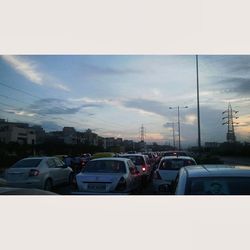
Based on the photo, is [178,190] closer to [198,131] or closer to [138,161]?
[138,161]

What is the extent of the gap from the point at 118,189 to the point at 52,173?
5.56 meters

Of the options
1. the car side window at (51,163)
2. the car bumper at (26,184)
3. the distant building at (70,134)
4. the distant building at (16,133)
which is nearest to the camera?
the car bumper at (26,184)

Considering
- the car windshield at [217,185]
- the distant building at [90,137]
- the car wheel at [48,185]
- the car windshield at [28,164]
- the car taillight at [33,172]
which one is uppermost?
the distant building at [90,137]

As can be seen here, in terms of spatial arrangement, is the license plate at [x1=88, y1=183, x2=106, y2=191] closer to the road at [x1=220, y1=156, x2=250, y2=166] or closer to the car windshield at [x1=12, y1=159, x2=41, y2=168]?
the car windshield at [x1=12, y1=159, x2=41, y2=168]

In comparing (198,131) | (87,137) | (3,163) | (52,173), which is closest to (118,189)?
(52,173)

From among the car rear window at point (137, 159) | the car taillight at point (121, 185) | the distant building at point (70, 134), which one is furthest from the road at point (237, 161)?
the distant building at point (70, 134)

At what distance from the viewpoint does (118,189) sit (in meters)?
12.7

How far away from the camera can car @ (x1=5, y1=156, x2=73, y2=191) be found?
1661 cm

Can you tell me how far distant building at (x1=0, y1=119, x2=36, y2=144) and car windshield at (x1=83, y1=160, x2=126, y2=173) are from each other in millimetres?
90510

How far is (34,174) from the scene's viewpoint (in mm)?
16625

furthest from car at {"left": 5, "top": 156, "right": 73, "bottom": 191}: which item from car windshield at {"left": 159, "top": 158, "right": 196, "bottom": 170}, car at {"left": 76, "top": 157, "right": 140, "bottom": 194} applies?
car windshield at {"left": 159, "top": 158, "right": 196, "bottom": 170}

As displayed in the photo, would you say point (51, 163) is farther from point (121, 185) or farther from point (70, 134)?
point (70, 134)

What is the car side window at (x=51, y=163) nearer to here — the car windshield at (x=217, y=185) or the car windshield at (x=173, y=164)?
the car windshield at (x=173, y=164)

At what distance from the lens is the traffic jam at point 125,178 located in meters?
6.11
